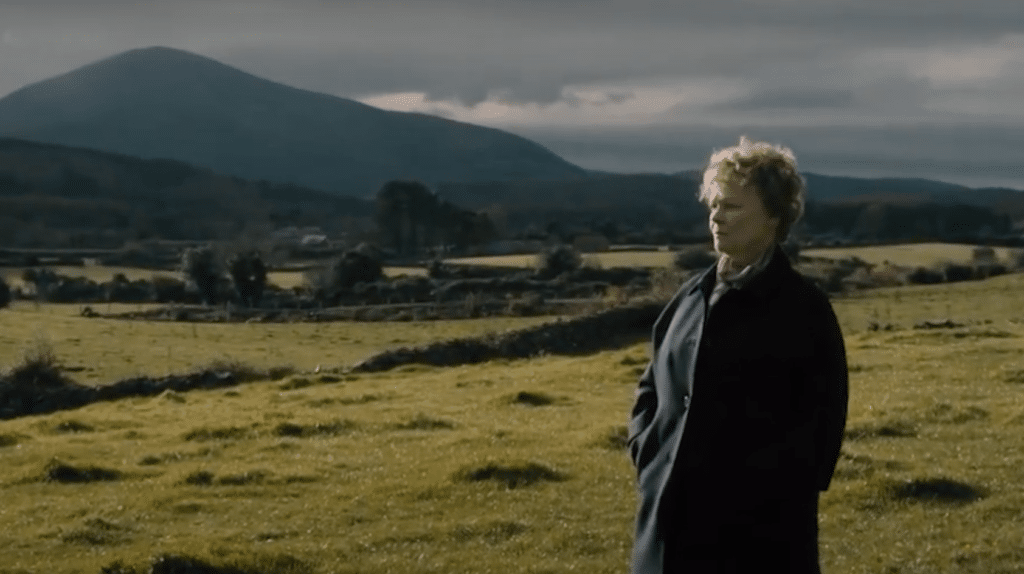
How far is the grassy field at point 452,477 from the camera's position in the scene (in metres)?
14.3

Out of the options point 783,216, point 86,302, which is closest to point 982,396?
point 783,216

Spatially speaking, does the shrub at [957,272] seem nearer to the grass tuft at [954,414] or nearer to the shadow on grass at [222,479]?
the grass tuft at [954,414]

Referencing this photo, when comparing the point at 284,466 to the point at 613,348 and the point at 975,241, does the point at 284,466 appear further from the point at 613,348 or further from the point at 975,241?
the point at 975,241

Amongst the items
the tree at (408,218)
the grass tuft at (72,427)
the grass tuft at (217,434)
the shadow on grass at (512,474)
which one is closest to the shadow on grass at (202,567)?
the shadow on grass at (512,474)

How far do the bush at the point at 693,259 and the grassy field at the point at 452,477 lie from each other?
51019 mm

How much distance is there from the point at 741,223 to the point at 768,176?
0.81ft

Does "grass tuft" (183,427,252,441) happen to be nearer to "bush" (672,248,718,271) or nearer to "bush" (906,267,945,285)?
"bush" (906,267,945,285)

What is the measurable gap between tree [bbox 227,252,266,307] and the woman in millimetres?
70917

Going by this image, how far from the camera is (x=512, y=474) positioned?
1742 cm

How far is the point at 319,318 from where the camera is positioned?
61656 millimetres

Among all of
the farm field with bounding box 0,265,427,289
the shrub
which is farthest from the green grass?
the farm field with bounding box 0,265,427,289

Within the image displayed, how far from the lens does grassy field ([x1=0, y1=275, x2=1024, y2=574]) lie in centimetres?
1429

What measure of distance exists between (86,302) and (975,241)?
216 ft

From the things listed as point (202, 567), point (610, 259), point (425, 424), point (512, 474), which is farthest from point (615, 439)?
point (610, 259)
